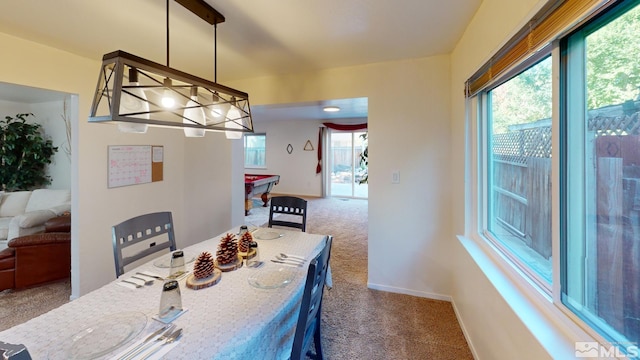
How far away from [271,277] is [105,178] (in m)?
2.41

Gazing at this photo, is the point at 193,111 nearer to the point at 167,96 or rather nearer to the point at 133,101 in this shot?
the point at 167,96

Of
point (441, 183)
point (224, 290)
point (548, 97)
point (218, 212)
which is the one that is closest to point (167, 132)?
point (218, 212)

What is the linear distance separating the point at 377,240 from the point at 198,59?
2.55 metres

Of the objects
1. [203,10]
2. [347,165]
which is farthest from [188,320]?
[347,165]

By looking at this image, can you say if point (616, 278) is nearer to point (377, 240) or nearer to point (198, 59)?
point (377, 240)

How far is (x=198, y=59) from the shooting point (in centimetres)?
252

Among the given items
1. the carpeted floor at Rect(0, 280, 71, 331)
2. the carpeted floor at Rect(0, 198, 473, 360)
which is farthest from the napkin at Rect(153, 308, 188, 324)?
the carpeted floor at Rect(0, 280, 71, 331)

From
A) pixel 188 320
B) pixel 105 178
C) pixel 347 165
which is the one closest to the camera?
pixel 188 320

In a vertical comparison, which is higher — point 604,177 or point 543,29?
point 543,29

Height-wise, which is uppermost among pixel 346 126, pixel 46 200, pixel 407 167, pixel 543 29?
pixel 346 126

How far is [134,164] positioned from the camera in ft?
9.77

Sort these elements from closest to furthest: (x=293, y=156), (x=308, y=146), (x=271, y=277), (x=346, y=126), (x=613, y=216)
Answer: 1. (x=613, y=216)
2. (x=271, y=277)
3. (x=346, y=126)
4. (x=308, y=146)
5. (x=293, y=156)

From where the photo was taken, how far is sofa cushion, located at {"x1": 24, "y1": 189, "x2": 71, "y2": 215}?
372cm

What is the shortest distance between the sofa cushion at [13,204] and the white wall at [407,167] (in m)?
4.70
